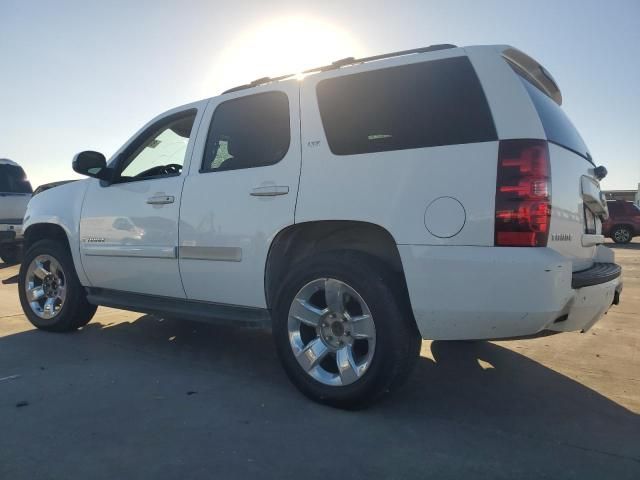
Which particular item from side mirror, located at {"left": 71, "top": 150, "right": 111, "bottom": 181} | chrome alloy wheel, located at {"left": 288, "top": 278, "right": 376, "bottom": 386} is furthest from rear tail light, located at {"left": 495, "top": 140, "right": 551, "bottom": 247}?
side mirror, located at {"left": 71, "top": 150, "right": 111, "bottom": 181}

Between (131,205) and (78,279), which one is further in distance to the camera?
(78,279)

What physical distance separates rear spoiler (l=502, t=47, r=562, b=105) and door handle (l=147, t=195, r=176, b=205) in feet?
7.83

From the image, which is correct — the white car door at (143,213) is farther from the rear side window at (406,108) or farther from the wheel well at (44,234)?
the rear side window at (406,108)

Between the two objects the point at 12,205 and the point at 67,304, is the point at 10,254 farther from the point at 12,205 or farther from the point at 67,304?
the point at 67,304

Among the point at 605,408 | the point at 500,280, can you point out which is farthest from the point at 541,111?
the point at 605,408

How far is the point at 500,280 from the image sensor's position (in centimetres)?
236

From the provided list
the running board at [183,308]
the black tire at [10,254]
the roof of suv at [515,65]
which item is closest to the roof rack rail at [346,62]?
the roof of suv at [515,65]

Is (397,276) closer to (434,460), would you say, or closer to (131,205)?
(434,460)

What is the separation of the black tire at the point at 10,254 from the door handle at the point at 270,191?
31.7 feet

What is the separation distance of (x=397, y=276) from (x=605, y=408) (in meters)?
1.42

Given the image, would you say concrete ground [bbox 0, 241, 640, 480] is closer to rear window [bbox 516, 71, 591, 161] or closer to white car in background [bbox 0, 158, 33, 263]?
rear window [bbox 516, 71, 591, 161]

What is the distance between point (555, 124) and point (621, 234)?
17659mm

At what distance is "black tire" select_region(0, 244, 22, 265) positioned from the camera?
35.2 feet

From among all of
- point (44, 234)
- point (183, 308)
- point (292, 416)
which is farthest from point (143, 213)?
point (292, 416)
